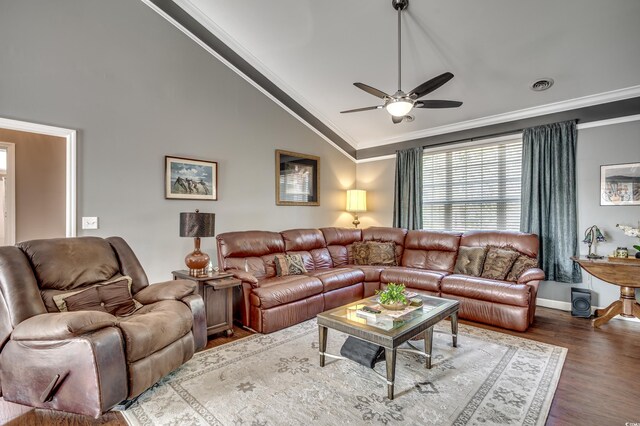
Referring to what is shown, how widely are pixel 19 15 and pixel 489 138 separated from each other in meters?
5.69

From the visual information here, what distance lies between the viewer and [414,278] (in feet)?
13.5

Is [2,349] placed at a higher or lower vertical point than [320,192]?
lower

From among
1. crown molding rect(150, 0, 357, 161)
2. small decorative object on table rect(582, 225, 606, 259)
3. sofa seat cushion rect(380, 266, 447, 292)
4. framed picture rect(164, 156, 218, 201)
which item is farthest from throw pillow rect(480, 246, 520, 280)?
framed picture rect(164, 156, 218, 201)

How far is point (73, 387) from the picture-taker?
1827 mm

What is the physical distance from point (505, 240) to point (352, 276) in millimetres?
2071

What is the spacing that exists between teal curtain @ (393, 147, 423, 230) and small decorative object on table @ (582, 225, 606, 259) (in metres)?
2.17

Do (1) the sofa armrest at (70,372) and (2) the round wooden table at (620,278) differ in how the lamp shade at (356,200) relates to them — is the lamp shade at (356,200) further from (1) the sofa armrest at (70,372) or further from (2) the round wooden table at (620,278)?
(1) the sofa armrest at (70,372)

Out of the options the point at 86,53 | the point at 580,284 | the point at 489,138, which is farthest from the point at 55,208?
the point at 580,284

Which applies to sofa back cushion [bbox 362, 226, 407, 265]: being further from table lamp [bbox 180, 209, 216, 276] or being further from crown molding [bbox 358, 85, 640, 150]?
table lamp [bbox 180, 209, 216, 276]

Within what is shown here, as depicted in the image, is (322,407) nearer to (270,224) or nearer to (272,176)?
(270,224)

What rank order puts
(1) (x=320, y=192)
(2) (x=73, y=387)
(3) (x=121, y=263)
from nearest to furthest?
(2) (x=73, y=387) < (3) (x=121, y=263) < (1) (x=320, y=192)

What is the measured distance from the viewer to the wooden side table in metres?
3.12

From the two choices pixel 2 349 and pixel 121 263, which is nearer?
pixel 2 349

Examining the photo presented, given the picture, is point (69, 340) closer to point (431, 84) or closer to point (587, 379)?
point (431, 84)
